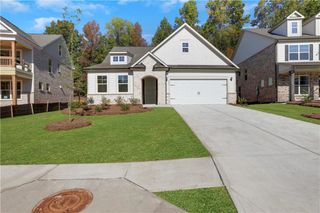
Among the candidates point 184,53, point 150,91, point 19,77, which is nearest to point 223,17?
point 184,53

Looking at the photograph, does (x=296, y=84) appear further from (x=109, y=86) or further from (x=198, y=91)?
(x=109, y=86)

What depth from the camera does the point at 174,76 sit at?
21312mm

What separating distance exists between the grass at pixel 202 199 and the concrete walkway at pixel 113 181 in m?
0.16

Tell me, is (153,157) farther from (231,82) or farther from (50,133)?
(231,82)

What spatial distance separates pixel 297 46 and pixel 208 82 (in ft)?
30.5

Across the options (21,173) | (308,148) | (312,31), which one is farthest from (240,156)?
(312,31)

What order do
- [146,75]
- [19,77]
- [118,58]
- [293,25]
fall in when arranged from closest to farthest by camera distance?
1. [19,77]
2. [146,75]
3. [293,25]
4. [118,58]

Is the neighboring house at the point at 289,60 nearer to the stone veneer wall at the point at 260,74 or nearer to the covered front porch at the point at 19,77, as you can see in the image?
the stone veneer wall at the point at 260,74

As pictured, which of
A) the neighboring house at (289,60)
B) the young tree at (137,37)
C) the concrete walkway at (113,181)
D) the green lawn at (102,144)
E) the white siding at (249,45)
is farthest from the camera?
the young tree at (137,37)

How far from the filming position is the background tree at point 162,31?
4776 centimetres

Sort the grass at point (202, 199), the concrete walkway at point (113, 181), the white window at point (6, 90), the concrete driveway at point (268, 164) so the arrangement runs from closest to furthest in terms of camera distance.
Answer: the grass at point (202, 199), the concrete driveway at point (268, 164), the concrete walkway at point (113, 181), the white window at point (6, 90)

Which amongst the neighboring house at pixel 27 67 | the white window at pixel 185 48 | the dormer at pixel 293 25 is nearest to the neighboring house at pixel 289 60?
the dormer at pixel 293 25

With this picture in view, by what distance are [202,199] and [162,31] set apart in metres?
48.0

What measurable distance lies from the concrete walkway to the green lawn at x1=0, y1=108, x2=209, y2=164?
19.4 inches
